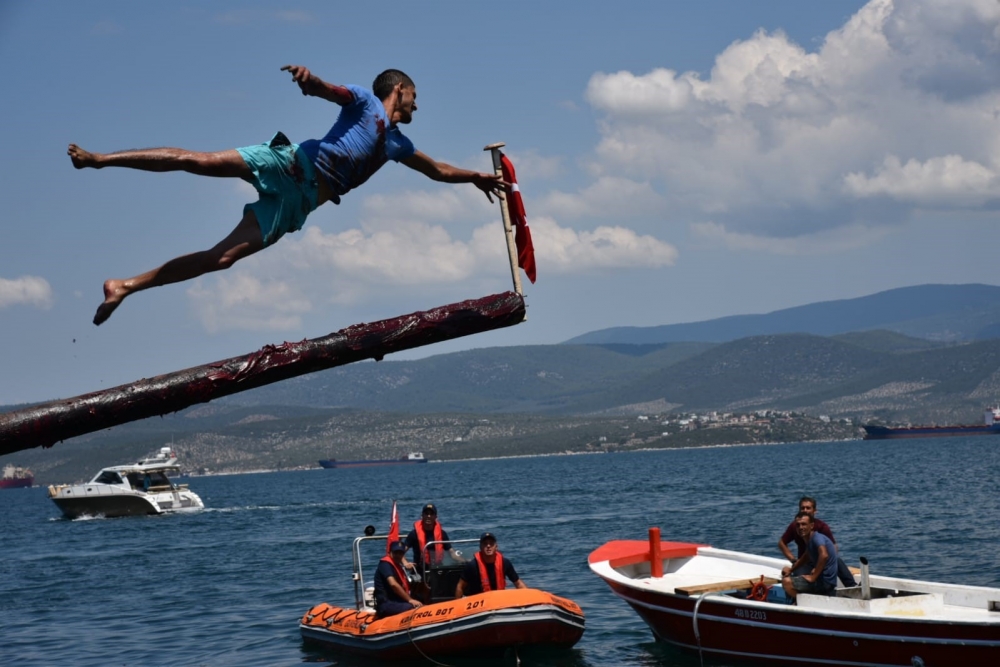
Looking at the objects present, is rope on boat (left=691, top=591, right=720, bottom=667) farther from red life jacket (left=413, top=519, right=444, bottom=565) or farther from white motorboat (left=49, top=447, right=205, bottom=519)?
white motorboat (left=49, top=447, right=205, bottom=519)

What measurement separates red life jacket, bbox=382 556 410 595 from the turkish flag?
12.5 meters

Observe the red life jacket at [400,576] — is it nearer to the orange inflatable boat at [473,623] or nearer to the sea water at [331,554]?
the orange inflatable boat at [473,623]

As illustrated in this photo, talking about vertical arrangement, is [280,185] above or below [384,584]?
above

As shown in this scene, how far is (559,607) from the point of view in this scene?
64.3 ft

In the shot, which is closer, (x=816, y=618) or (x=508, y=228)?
(x=508, y=228)

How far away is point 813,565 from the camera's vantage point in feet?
60.3

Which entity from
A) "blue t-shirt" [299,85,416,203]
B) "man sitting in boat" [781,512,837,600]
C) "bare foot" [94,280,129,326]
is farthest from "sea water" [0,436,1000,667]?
"bare foot" [94,280,129,326]

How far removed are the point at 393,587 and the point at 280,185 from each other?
48.6 ft

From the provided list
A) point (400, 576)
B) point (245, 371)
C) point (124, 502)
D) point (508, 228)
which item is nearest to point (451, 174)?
point (508, 228)

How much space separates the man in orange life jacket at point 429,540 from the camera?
2034 cm

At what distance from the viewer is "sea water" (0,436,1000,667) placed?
87.5ft

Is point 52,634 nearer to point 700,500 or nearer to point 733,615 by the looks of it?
point 733,615

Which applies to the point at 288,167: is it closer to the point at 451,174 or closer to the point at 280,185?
the point at 280,185

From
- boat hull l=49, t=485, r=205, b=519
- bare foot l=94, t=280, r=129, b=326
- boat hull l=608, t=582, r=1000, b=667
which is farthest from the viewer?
boat hull l=49, t=485, r=205, b=519
